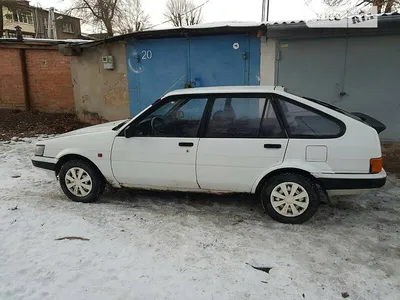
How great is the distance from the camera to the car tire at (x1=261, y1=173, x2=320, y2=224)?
3484mm

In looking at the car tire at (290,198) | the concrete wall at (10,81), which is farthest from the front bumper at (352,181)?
the concrete wall at (10,81)

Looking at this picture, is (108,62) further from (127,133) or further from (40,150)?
(127,133)

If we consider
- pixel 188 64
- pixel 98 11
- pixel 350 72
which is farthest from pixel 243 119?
pixel 98 11

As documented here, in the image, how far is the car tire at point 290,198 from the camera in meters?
3.48

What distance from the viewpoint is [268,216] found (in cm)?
388

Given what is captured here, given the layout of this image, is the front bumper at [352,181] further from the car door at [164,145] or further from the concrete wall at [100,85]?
the concrete wall at [100,85]

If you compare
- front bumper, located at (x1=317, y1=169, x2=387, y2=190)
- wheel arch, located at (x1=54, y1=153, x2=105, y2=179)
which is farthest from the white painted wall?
wheel arch, located at (x1=54, y1=153, x2=105, y2=179)

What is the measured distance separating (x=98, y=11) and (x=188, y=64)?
25753 millimetres

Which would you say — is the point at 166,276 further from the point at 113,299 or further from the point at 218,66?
the point at 218,66

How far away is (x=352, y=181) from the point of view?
3.36m

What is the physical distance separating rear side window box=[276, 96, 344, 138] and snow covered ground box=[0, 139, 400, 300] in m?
1.04

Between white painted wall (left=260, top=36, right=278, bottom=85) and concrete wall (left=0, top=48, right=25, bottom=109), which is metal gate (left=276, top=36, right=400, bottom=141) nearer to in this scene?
white painted wall (left=260, top=36, right=278, bottom=85)

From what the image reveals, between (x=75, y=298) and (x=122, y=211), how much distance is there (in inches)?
63.8

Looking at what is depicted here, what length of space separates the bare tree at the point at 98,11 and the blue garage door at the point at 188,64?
2324 cm
